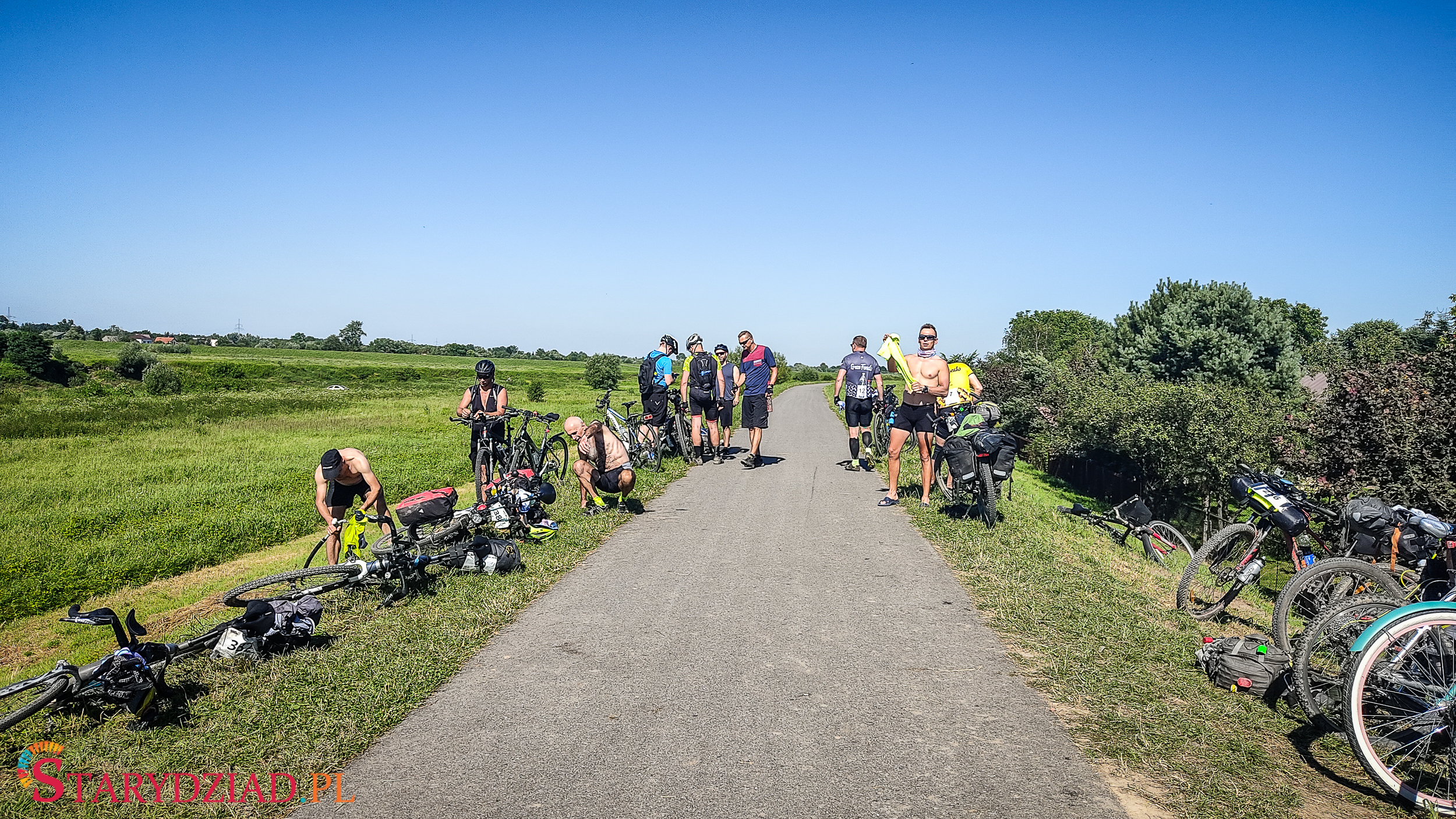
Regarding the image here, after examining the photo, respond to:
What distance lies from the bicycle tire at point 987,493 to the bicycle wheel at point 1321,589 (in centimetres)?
381

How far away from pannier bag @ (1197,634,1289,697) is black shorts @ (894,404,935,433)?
529 centimetres

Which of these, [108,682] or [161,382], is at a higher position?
[108,682]

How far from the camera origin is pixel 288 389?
5309 cm

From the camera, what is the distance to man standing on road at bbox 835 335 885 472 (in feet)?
41.4

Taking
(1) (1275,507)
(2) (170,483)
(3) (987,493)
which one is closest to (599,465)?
(3) (987,493)

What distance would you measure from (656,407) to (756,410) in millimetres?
1757

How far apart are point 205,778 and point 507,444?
7.16 metres

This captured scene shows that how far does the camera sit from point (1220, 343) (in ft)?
120

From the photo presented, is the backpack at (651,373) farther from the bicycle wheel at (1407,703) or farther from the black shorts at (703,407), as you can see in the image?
the bicycle wheel at (1407,703)

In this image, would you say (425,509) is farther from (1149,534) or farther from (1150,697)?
(1149,534)

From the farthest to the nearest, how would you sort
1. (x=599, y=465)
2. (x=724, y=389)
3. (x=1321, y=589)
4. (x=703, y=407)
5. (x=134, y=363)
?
(x=134, y=363) → (x=724, y=389) → (x=703, y=407) → (x=599, y=465) → (x=1321, y=589)

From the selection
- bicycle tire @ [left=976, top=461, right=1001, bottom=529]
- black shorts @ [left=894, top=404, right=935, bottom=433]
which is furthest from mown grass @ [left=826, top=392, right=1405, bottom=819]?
black shorts @ [left=894, top=404, right=935, bottom=433]

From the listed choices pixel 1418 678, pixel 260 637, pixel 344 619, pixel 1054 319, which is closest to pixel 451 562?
pixel 344 619

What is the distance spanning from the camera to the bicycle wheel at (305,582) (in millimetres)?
5426
